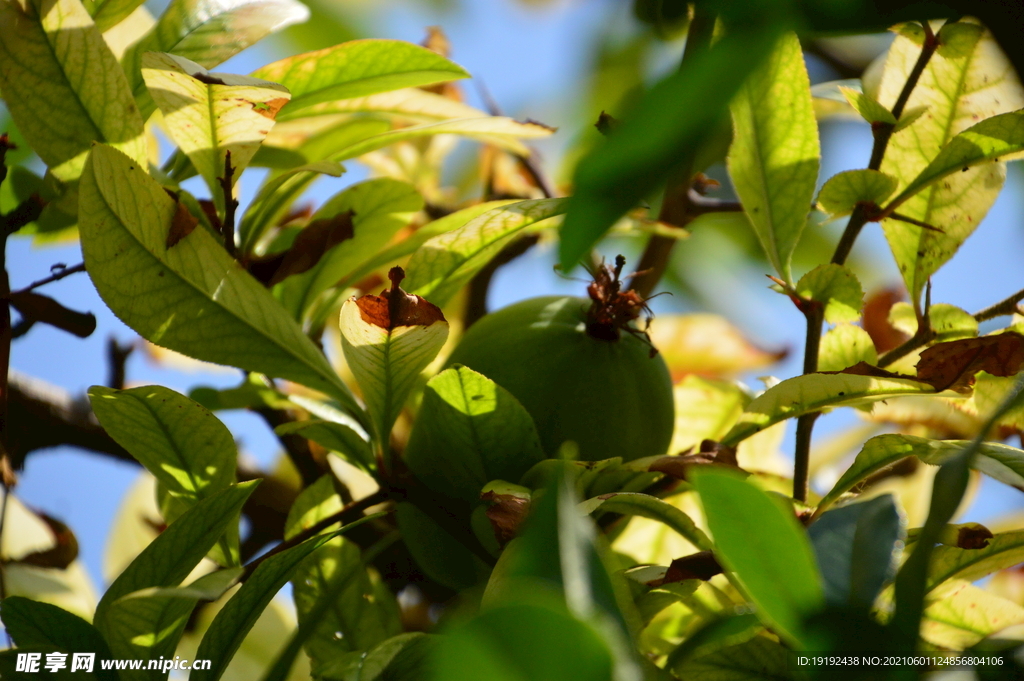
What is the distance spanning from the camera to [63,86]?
44 centimetres

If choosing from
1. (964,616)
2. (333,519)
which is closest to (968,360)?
(964,616)

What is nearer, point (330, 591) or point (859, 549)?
point (859, 549)

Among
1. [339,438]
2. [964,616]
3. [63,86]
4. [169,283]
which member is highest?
[63,86]

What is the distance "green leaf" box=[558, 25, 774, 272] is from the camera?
0.19 metres

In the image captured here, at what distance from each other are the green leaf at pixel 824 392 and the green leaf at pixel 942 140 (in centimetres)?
13

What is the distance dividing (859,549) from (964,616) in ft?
0.89

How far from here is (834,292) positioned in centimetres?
45

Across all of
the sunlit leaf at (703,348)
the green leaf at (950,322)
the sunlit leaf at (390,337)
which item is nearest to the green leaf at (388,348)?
the sunlit leaf at (390,337)

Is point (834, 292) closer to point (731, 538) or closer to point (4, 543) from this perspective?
point (731, 538)

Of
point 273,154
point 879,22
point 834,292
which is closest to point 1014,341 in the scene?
point 834,292

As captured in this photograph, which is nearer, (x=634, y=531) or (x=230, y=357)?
(x=230, y=357)

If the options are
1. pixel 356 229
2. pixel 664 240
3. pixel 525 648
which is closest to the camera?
pixel 525 648

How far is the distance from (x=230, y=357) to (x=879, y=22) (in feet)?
1.22

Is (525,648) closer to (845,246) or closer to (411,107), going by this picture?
(845,246)
